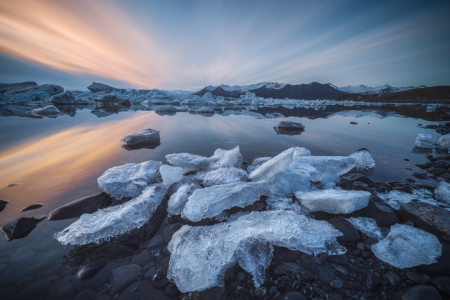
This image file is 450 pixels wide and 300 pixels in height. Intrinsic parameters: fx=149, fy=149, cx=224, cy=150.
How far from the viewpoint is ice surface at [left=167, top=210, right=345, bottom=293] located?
126 centimetres

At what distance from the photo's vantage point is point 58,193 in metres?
2.40

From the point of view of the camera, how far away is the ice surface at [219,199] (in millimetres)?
1851

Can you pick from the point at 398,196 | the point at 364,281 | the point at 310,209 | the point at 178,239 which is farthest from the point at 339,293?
the point at 398,196

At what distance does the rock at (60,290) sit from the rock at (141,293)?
43 cm

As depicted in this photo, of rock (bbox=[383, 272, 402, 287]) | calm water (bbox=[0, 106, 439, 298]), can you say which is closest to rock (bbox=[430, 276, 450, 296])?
rock (bbox=[383, 272, 402, 287])

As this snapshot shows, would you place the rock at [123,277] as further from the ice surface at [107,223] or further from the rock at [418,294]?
the rock at [418,294]

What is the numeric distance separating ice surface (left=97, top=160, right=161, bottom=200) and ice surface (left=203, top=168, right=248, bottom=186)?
97 centimetres

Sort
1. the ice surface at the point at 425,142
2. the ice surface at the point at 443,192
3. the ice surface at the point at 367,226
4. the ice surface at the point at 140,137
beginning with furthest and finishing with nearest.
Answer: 1. the ice surface at the point at 140,137
2. the ice surface at the point at 425,142
3. the ice surface at the point at 443,192
4. the ice surface at the point at 367,226

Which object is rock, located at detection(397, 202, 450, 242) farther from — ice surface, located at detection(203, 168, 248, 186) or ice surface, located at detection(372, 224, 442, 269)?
ice surface, located at detection(203, 168, 248, 186)

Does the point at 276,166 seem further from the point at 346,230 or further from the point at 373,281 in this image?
the point at 373,281

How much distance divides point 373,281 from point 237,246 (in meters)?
1.12

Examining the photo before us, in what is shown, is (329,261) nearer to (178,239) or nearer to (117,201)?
(178,239)

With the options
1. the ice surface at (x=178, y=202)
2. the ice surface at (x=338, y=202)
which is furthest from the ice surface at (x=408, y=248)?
the ice surface at (x=178, y=202)

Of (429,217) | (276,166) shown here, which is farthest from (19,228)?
(429,217)
